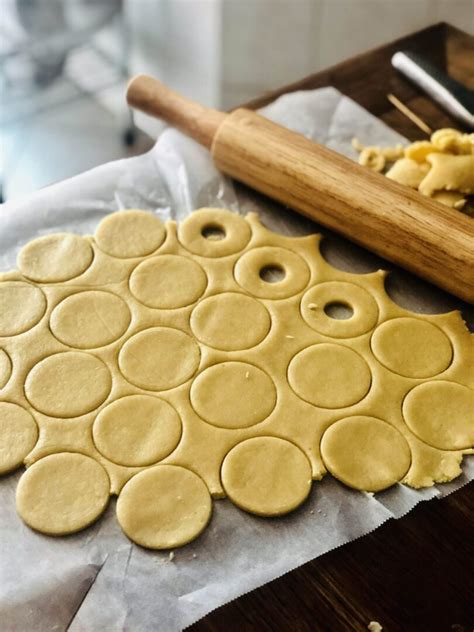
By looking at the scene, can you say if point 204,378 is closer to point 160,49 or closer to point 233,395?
point 233,395

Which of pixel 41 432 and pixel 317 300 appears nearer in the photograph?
pixel 41 432

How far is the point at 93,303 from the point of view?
109 cm

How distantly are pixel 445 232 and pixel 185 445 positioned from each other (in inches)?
17.9

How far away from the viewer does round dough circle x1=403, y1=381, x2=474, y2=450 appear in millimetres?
953

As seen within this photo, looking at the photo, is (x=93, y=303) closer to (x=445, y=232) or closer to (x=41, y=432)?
(x=41, y=432)

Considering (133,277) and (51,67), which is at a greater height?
(133,277)

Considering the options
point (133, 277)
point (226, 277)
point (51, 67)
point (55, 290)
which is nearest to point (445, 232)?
point (226, 277)

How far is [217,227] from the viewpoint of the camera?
1.23 meters

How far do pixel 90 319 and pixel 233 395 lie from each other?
219 millimetres

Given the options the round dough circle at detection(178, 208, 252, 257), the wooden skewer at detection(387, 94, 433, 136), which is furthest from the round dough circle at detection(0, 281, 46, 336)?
the wooden skewer at detection(387, 94, 433, 136)

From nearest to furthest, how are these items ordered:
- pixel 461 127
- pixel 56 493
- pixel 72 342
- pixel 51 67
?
pixel 56 493, pixel 72 342, pixel 461 127, pixel 51 67

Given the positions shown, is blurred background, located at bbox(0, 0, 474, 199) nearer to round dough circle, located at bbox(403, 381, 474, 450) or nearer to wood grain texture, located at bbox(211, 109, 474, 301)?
wood grain texture, located at bbox(211, 109, 474, 301)

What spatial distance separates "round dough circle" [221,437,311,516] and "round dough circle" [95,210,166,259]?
37 centimetres

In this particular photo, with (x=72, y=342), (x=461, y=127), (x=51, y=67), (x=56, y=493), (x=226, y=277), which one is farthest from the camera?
(x=51, y=67)
